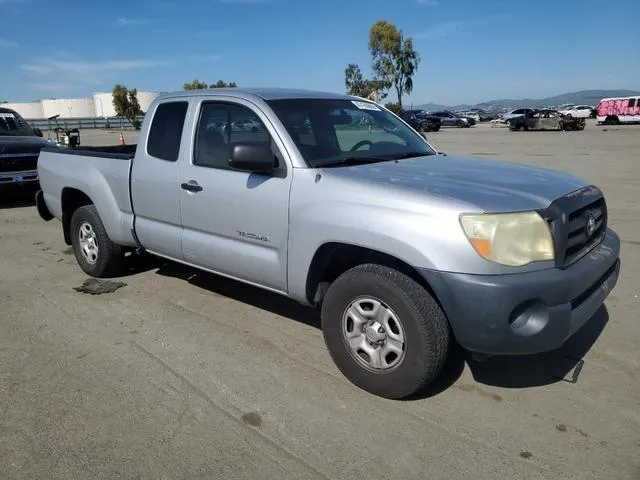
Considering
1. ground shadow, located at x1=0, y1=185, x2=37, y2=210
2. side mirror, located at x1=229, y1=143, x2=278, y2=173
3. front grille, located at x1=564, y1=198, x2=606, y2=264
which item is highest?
side mirror, located at x1=229, y1=143, x2=278, y2=173

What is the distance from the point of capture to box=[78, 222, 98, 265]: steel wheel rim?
5.59 metres

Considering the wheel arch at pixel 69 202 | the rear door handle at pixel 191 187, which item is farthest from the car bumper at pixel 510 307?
the wheel arch at pixel 69 202

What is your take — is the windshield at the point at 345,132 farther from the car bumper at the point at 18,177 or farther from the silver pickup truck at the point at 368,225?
the car bumper at the point at 18,177

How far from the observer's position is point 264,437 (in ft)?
9.57

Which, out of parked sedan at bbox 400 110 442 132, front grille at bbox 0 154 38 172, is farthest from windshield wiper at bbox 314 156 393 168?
parked sedan at bbox 400 110 442 132

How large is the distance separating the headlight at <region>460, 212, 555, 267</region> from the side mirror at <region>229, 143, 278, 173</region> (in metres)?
1.38

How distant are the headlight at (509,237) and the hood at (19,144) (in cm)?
939

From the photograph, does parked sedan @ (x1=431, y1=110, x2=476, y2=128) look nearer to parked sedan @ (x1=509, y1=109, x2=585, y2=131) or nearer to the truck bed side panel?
parked sedan @ (x1=509, y1=109, x2=585, y2=131)

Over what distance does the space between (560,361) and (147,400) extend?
270cm

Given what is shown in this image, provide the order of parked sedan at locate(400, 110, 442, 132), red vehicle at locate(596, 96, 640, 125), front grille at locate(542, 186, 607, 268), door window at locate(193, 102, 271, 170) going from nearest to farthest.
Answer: front grille at locate(542, 186, 607, 268) < door window at locate(193, 102, 271, 170) < red vehicle at locate(596, 96, 640, 125) < parked sedan at locate(400, 110, 442, 132)

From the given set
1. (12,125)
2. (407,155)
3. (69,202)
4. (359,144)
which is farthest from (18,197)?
(407,155)

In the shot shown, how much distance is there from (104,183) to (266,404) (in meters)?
3.01

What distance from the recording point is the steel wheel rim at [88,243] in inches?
220

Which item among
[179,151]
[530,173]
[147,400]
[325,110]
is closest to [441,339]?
[530,173]
